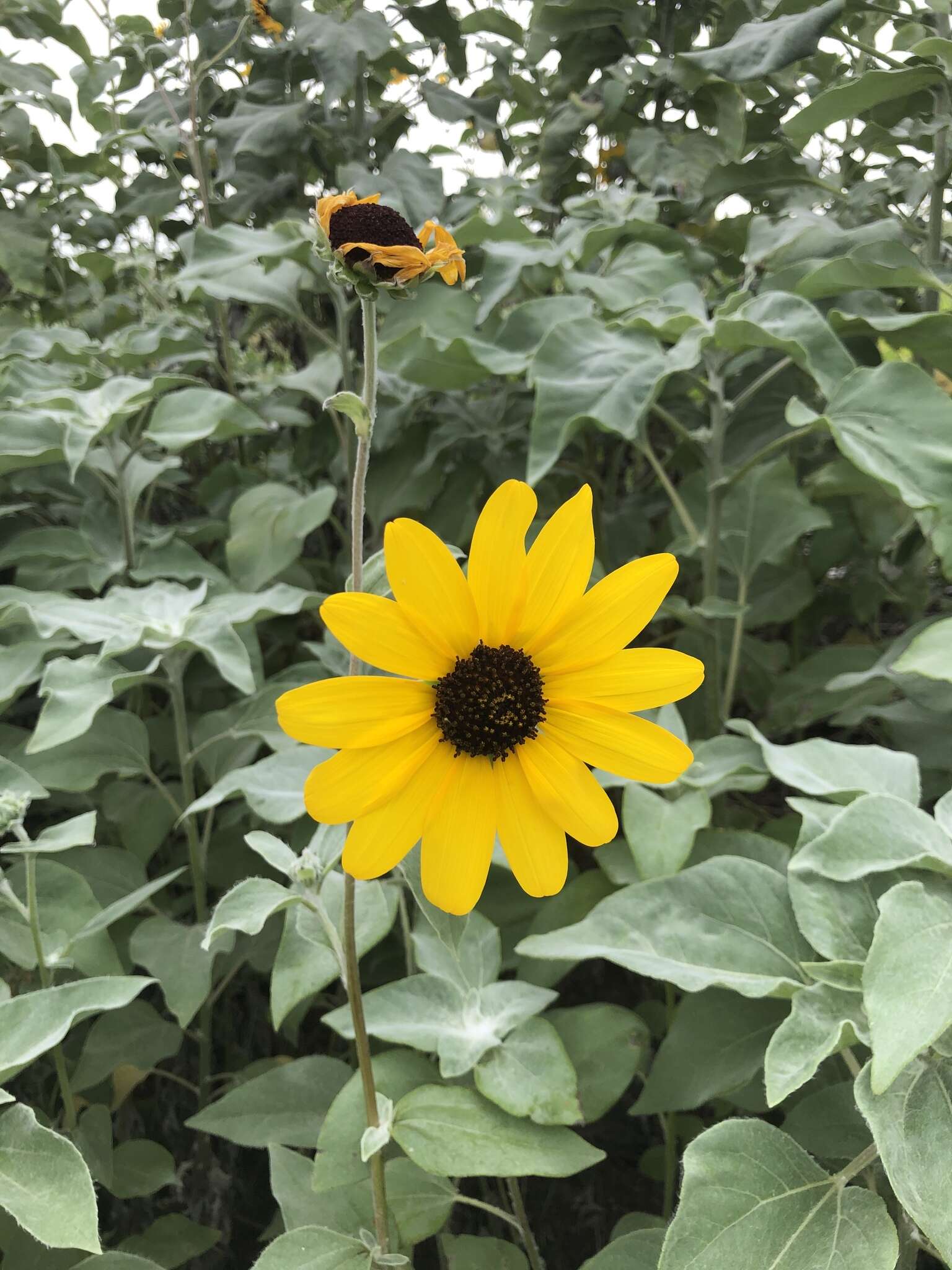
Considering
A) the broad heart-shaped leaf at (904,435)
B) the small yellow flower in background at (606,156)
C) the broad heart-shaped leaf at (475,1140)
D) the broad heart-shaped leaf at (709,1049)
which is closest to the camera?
the broad heart-shaped leaf at (475,1140)

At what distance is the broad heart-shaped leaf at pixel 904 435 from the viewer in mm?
792

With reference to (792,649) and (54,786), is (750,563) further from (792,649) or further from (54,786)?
(54,786)

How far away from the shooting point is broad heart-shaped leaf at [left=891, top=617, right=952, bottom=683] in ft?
2.39

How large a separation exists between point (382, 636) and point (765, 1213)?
1.29ft

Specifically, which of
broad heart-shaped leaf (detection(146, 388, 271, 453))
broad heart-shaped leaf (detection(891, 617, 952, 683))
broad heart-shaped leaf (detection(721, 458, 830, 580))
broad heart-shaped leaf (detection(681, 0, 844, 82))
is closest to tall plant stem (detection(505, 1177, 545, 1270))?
broad heart-shaped leaf (detection(891, 617, 952, 683))

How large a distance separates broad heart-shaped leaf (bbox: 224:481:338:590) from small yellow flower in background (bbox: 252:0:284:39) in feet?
2.36

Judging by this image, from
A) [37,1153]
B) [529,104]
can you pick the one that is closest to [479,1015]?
[37,1153]

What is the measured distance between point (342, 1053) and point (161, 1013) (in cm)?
19

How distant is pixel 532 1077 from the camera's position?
0.63 metres

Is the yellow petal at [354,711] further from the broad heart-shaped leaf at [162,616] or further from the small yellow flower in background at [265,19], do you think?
the small yellow flower in background at [265,19]

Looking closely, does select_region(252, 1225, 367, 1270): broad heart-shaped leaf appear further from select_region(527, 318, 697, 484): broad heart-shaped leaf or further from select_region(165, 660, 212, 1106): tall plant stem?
select_region(527, 318, 697, 484): broad heart-shaped leaf

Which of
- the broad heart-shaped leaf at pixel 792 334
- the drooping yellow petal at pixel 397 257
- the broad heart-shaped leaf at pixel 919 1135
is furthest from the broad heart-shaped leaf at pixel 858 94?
the broad heart-shaped leaf at pixel 919 1135

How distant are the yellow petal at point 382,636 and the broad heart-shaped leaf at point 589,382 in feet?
1.21

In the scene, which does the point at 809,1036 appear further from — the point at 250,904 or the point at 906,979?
the point at 250,904
